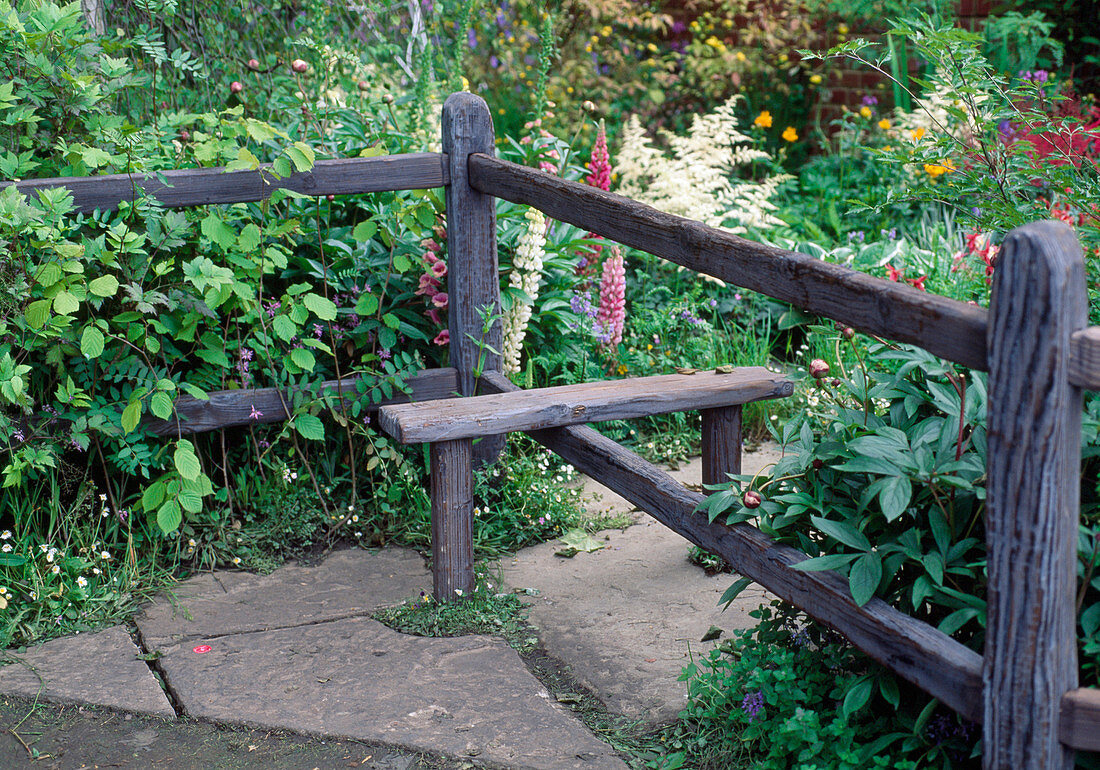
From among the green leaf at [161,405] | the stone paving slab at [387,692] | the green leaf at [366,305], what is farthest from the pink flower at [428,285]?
the stone paving slab at [387,692]

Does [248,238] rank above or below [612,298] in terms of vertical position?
above

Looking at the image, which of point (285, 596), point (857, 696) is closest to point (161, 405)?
point (285, 596)

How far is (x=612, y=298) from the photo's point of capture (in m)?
4.21

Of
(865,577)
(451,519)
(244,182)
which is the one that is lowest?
(451,519)

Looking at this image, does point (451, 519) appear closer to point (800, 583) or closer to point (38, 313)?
point (800, 583)

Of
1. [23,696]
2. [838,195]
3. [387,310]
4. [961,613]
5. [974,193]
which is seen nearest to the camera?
[961,613]

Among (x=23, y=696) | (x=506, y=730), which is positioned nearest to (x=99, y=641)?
(x=23, y=696)

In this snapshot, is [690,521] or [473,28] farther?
[473,28]

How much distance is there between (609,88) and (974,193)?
5.38 m

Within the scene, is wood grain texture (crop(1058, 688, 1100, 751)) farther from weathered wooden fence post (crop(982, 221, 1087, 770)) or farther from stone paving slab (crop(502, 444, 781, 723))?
stone paving slab (crop(502, 444, 781, 723))

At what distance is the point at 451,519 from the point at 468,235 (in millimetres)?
1020

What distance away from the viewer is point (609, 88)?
7.40m

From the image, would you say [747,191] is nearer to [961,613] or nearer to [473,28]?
[473,28]

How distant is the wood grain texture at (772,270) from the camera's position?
170 centimetres
